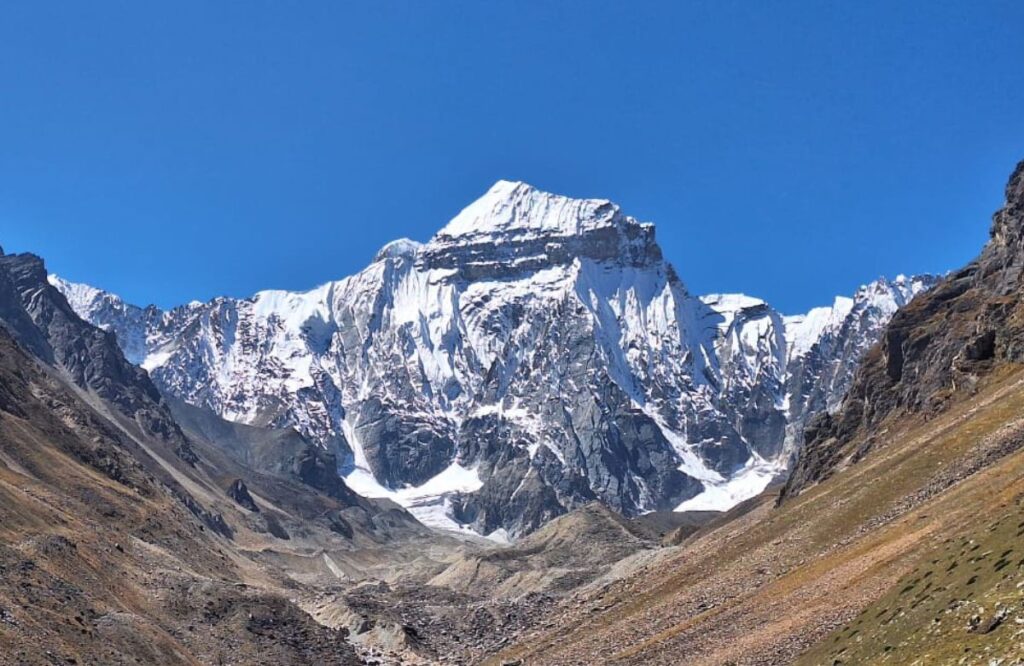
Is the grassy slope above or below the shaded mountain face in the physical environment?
below

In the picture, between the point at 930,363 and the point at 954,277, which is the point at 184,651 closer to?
the point at 930,363

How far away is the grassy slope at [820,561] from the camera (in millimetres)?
71500

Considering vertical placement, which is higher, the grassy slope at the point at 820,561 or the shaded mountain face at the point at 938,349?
the shaded mountain face at the point at 938,349

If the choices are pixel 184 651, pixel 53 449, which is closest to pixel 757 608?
pixel 184 651

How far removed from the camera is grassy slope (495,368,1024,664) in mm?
71500

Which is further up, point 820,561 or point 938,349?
point 938,349

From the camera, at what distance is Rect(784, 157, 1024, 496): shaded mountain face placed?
134000 millimetres

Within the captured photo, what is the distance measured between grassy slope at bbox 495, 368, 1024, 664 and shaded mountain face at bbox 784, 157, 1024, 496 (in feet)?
28.5

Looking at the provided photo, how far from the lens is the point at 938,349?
525 ft

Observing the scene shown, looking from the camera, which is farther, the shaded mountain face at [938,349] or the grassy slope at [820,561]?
the shaded mountain face at [938,349]

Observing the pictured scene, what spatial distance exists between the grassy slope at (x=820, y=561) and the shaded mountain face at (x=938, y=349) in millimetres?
8676

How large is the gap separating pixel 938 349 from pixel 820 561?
78.6m

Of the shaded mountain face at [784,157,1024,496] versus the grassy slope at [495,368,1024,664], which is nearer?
the grassy slope at [495,368,1024,664]

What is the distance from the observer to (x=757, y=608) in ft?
279
